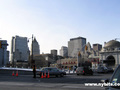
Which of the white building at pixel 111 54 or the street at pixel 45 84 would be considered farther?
the white building at pixel 111 54

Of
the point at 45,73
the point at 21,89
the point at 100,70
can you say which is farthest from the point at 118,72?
the point at 100,70

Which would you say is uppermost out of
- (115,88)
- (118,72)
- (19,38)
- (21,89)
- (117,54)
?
(19,38)

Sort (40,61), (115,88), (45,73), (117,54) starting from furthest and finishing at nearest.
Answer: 1. (40,61)
2. (117,54)
3. (45,73)
4. (115,88)

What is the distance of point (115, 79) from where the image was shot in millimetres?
4695

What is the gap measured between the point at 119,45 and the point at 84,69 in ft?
263

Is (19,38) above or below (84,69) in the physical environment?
above

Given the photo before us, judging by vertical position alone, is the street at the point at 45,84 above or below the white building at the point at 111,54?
Result: below

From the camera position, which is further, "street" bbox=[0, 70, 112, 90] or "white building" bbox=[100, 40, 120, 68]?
"white building" bbox=[100, 40, 120, 68]

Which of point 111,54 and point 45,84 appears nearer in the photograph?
point 45,84

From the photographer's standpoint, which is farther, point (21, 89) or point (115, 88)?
point (21, 89)

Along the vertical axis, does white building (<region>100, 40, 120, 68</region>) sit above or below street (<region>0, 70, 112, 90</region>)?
above

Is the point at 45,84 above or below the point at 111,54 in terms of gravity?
below

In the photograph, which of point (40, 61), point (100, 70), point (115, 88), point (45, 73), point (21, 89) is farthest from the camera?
point (40, 61)

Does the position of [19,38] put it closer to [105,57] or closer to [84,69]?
[105,57]
